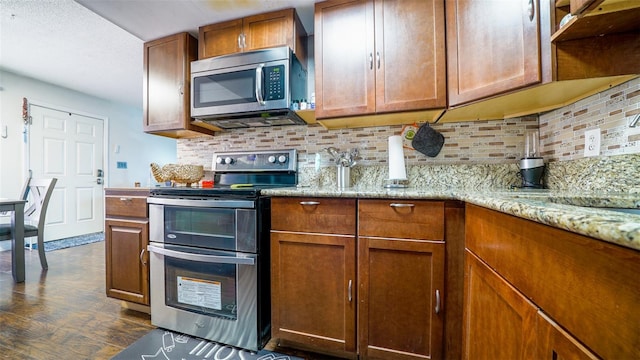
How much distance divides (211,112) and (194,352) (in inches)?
57.4

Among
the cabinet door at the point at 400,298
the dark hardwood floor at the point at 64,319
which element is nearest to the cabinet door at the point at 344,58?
the cabinet door at the point at 400,298

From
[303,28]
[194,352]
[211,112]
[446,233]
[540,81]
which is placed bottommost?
[194,352]

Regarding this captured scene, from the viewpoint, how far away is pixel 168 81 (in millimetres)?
1935

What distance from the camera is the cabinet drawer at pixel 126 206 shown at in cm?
162

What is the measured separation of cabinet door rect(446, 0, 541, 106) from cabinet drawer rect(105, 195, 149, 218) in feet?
6.44

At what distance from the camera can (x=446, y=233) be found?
3.64 ft

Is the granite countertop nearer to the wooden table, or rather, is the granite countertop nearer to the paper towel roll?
the paper towel roll

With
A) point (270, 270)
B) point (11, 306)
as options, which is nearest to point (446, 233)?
point (270, 270)

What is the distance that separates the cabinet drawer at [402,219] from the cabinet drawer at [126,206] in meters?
1.39

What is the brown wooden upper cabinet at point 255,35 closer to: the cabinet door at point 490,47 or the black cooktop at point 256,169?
the black cooktop at point 256,169

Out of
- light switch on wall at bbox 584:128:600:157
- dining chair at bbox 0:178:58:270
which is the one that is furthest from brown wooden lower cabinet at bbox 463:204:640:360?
dining chair at bbox 0:178:58:270

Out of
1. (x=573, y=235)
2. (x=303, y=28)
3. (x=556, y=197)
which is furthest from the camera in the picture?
(x=303, y=28)

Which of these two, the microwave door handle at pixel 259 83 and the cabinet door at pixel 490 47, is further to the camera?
the microwave door handle at pixel 259 83

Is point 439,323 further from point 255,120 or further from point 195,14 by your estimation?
point 195,14
